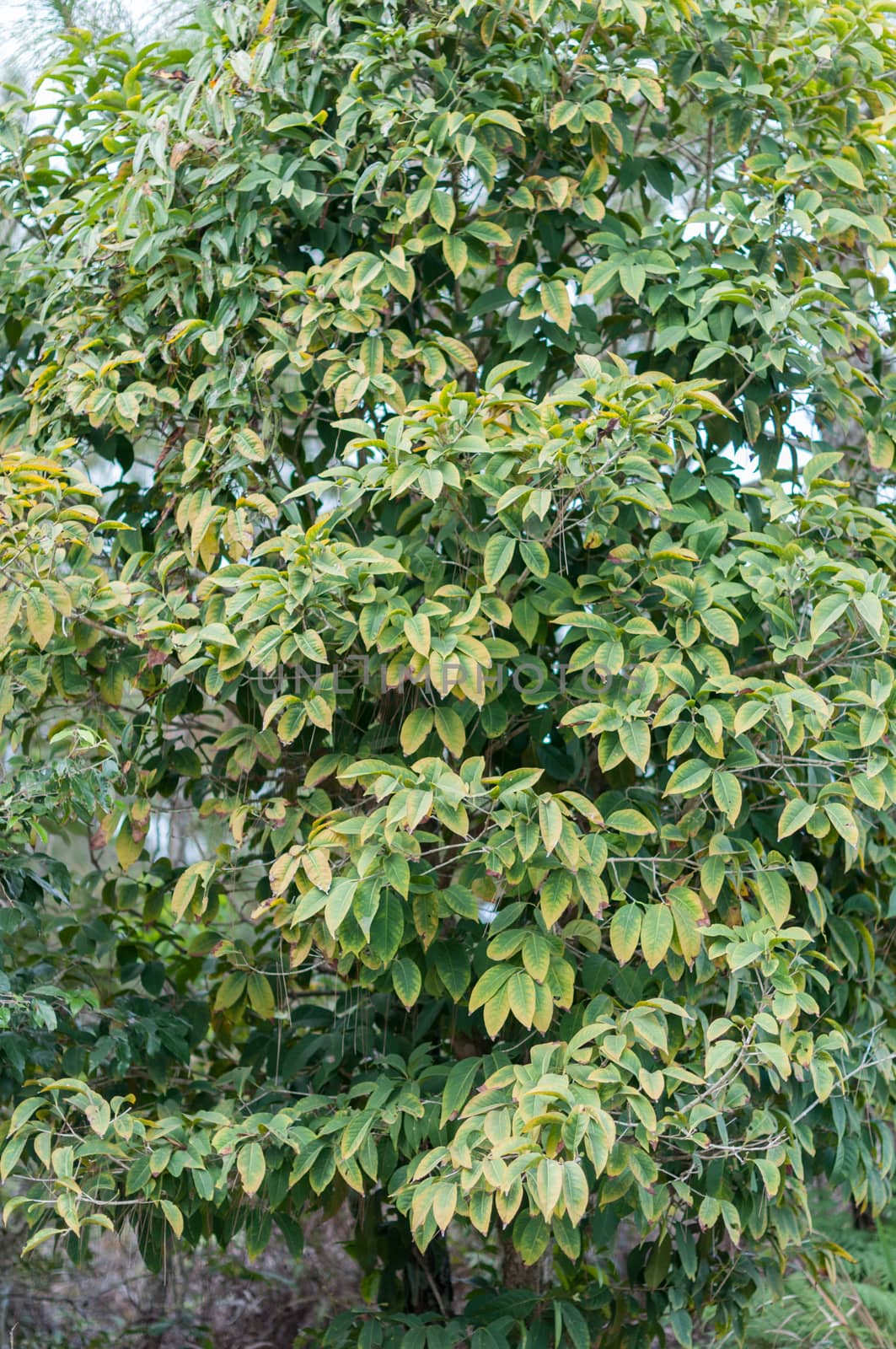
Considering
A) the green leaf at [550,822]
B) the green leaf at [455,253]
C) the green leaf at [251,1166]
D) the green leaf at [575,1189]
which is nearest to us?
the green leaf at [575,1189]

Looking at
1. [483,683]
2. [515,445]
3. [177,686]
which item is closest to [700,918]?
[483,683]

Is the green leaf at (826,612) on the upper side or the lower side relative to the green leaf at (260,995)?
upper

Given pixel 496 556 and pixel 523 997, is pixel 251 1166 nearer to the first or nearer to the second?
pixel 523 997

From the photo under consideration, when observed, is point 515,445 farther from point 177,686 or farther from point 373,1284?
point 373,1284

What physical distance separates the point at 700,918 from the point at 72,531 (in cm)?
126

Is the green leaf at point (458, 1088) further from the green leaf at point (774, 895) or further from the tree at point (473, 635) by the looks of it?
the green leaf at point (774, 895)

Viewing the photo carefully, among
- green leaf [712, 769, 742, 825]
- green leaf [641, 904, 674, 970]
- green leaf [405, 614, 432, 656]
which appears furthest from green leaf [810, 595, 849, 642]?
green leaf [405, 614, 432, 656]

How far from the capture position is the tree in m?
2.05

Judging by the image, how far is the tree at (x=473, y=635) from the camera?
2051mm

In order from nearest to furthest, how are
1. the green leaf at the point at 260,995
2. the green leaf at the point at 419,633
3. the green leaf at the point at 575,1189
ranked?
the green leaf at the point at 575,1189 < the green leaf at the point at 419,633 < the green leaf at the point at 260,995

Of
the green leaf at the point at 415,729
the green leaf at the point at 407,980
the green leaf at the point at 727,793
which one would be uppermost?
the green leaf at the point at 415,729

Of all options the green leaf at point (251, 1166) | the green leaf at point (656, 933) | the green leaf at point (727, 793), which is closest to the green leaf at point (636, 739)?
the green leaf at point (727, 793)

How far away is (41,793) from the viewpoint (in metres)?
2.23

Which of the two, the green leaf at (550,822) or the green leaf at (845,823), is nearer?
the green leaf at (550,822)
